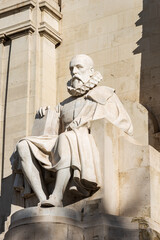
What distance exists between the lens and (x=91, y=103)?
13422mm

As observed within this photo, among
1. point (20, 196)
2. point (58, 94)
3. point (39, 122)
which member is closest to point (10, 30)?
point (58, 94)

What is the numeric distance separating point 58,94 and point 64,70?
49 centimetres

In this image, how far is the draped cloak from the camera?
12531 mm

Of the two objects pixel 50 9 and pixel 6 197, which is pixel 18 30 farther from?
pixel 6 197

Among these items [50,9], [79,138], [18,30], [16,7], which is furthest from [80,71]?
[16,7]

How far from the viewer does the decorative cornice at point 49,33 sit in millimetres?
16109

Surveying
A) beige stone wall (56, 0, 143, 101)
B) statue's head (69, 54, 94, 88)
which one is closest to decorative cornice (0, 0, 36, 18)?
beige stone wall (56, 0, 143, 101)

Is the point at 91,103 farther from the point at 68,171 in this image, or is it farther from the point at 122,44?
the point at 122,44

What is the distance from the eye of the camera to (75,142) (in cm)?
1276

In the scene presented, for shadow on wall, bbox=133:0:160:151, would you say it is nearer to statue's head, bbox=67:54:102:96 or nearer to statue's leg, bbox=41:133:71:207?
statue's head, bbox=67:54:102:96

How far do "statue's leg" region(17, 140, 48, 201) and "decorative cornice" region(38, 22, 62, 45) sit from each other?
3690 millimetres

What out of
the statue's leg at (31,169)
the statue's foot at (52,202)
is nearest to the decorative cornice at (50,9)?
the statue's leg at (31,169)

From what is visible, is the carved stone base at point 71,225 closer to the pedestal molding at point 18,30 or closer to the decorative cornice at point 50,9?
the pedestal molding at point 18,30

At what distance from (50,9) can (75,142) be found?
440 cm
